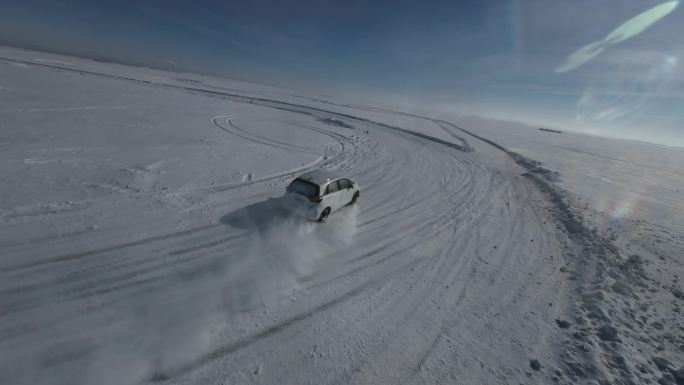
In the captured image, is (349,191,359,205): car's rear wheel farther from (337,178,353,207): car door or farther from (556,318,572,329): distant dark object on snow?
(556,318,572,329): distant dark object on snow

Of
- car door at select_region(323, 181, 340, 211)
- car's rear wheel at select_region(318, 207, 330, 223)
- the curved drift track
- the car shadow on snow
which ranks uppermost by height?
car door at select_region(323, 181, 340, 211)

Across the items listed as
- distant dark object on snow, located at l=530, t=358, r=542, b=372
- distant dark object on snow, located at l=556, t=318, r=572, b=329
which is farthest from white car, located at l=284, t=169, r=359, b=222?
distant dark object on snow, located at l=556, t=318, r=572, b=329

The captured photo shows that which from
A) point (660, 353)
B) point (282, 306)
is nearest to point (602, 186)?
point (660, 353)

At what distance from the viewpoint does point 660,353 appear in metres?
6.20

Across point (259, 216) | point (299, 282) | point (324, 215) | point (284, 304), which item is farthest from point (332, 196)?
point (284, 304)

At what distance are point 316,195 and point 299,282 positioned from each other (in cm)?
342

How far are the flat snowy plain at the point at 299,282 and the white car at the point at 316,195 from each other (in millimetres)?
568

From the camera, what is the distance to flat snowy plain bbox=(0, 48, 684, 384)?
16.4 feet

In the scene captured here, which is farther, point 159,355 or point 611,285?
point 611,285

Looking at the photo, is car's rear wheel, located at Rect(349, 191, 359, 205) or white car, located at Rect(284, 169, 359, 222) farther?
car's rear wheel, located at Rect(349, 191, 359, 205)

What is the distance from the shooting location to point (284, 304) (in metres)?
6.27

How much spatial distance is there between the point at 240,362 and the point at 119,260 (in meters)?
4.33

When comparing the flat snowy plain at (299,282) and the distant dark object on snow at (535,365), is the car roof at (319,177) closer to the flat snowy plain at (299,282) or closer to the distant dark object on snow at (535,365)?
the flat snowy plain at (299,282)

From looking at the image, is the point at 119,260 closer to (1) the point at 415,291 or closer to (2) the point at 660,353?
(1) the point at 415,291
